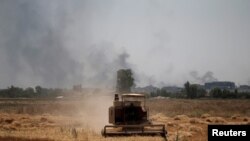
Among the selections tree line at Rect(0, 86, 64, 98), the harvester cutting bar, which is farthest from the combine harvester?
tree line at Rect(0, 86, 64, 98)

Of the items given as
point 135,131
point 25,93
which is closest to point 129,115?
point 135,131

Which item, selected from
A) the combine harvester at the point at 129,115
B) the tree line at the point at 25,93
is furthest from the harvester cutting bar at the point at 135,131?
the tree line at the point at 25,93

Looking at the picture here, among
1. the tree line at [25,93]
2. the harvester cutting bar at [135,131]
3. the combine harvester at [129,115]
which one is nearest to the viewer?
the harvester cutting bar at [135,131]

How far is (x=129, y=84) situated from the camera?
10338cm

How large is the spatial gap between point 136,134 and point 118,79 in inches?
2652

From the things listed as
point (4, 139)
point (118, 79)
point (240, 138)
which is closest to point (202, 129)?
point (4, 139)

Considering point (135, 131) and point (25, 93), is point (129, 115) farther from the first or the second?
point (25, 93)

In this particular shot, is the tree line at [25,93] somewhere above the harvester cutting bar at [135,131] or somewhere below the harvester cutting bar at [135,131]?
above

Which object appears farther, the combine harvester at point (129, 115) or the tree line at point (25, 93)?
the tree line at point (25, 93)

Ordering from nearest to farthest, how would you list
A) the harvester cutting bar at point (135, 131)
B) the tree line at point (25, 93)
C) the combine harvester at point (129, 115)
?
1. the harvester cutting bar at point (135, 131)
2. the combine harvester at point (129, 115)
3. the tree line at point (25, 93)

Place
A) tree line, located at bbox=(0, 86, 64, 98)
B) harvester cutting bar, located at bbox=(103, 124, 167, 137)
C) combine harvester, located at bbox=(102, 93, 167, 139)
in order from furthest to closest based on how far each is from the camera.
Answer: tree line, located at bbox=(0, 86, 64, 98) < combine harvester, located at bbox=(102, 93, 167, 139) < harvester cutting bar, located at bbox=(103, 124, 167, 137)

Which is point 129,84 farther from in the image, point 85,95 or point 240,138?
point 240,138

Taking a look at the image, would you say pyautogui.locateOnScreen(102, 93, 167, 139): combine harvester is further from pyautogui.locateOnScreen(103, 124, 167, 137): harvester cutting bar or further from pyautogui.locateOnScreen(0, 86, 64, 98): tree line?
pyautogui.locateOnScreen(0, 86, 64, 98): tree line

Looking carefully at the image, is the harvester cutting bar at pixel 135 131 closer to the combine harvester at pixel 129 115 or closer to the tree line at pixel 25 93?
the combine harvester at pixel 129 115
